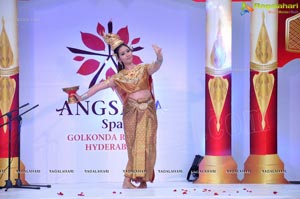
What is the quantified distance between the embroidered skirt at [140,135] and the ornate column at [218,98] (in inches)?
26.8

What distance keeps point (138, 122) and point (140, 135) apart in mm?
128

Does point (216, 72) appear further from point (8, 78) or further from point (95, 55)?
point (8, 78)

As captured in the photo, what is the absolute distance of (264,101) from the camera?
621 cm

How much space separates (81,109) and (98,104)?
186mm

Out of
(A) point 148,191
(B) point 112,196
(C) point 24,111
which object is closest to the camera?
(B) point 112,196

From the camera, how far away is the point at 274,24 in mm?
6195

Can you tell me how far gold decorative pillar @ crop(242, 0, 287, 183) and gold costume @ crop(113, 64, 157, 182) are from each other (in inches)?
44.6

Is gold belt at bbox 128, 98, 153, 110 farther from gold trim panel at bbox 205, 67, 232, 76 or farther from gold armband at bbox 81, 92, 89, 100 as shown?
gold trim panel at bbox 205, 67, 232, 76

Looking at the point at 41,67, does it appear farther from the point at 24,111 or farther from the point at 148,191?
the point at 148,191

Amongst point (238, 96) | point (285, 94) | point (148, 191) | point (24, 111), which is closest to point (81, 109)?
point (24, 111)

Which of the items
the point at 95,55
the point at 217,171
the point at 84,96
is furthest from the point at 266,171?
the point at 95,55

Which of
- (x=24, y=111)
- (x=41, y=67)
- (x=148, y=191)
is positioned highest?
(x=41, y=67)

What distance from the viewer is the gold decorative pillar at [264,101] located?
6195 mm

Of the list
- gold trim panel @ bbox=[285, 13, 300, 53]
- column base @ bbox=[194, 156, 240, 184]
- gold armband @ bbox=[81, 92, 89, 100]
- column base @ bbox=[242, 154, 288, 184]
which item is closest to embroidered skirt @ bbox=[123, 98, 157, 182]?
gold armband @ bbox=[81, 92, 89, 100]
